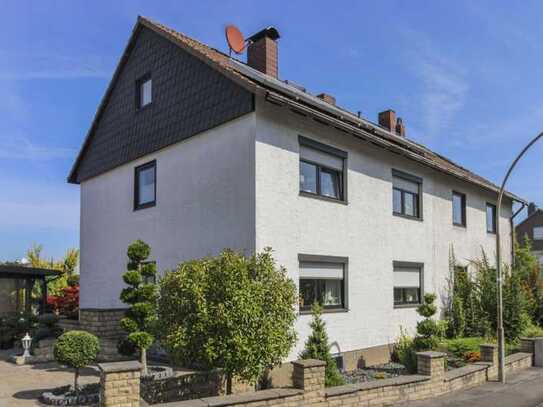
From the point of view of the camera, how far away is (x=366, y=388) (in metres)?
9.20

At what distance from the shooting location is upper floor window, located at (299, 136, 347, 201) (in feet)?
39.3

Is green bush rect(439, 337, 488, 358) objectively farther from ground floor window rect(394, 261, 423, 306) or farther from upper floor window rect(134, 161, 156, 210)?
upper floor window rect(134, 161, 156, 210)

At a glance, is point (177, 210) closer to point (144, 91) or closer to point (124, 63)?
point (144, 91)

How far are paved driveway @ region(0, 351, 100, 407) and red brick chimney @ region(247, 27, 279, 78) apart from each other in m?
10.5

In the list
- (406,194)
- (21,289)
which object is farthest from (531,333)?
(21,289)

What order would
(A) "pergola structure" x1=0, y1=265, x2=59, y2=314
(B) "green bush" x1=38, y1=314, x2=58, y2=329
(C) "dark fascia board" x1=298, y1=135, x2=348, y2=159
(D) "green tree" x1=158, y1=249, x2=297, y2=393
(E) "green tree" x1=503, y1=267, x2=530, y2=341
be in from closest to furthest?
(D) "green tree" x1=158, y1=249, x2=297, y2=393 < (C) "dark fascia board" x1=298, y1=135, x2=348, y2=159 < (B) "green bush" x1=38, y1=314, x2=58, y2=329 < (E) "green tree" x1=503, y1=267, x2=530, y2=341 < (A) "pergola structure" x1=0, y1=265, x2=59, y2=314

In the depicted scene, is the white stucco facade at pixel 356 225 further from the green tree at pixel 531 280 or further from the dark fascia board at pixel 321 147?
the green tree at pixel 531 280

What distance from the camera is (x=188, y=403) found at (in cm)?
730

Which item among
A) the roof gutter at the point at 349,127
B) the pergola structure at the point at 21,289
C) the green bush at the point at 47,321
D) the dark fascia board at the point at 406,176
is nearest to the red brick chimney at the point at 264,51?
the roof gutter at the point at 349,127

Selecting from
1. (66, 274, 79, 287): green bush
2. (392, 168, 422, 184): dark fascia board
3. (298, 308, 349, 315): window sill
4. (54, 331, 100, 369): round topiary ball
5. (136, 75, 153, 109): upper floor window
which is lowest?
(54, 331, 100, 369): round topiary ball

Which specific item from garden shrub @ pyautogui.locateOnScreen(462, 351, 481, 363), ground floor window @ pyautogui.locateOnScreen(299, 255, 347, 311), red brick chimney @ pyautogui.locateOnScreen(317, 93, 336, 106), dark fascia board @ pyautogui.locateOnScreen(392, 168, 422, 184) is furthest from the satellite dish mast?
garden shrub @ pyautogui.locateOnScreen(462, 351, 481, 363)

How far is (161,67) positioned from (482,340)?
12375 millimetres

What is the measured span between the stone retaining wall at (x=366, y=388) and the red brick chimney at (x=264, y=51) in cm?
1026

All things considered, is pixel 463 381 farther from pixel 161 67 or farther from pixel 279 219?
pixel 161 67
